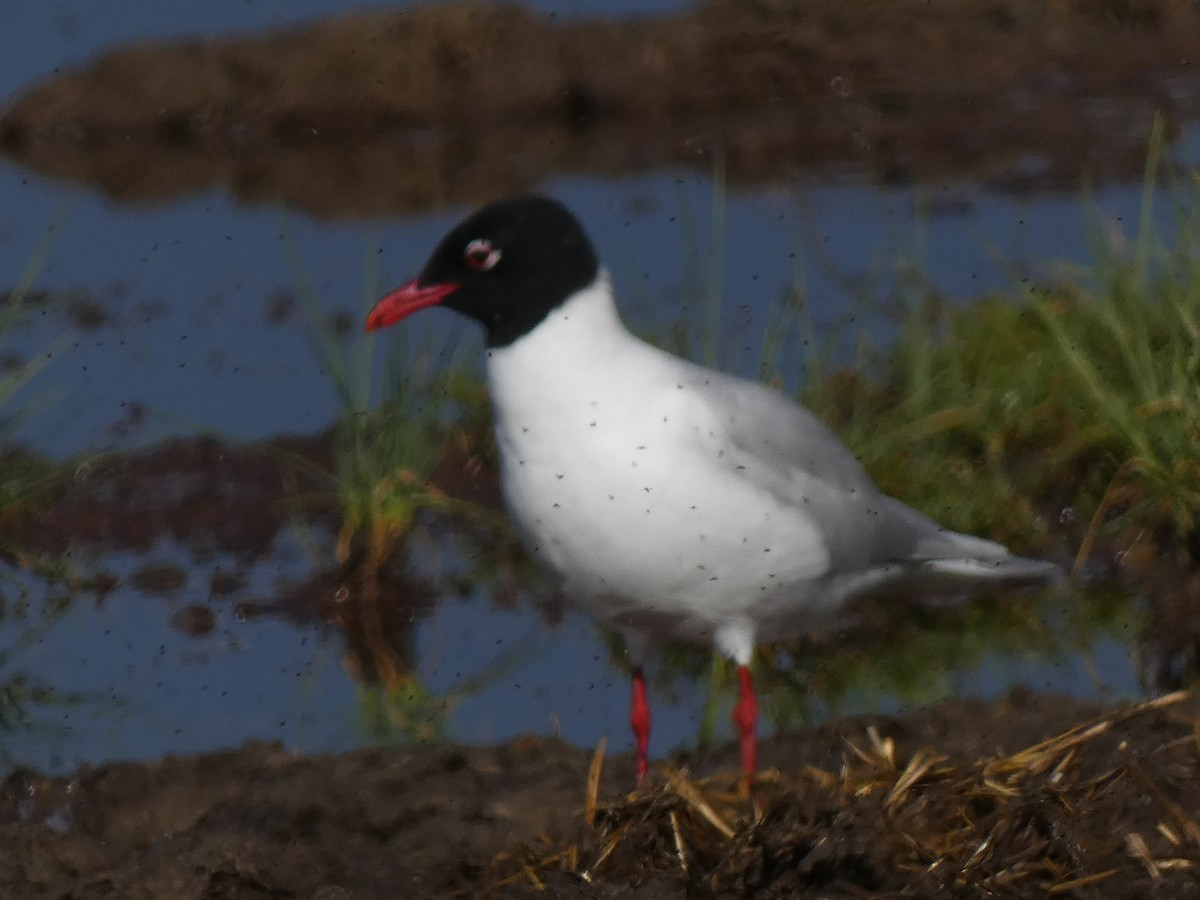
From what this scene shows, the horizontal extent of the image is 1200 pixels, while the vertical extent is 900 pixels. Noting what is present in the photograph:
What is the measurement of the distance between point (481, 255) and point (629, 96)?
43.0 feet

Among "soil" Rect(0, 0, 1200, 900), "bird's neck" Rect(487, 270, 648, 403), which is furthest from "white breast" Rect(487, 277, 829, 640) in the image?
"soil" Rect(0, 0, 1200, 900)

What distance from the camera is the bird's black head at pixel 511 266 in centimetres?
580

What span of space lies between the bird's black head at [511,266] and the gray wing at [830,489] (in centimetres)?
38

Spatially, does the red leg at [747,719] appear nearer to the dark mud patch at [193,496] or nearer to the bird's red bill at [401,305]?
the bird's red bill at [401,305]

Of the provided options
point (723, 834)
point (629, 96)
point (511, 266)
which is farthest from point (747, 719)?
point (629, 96)

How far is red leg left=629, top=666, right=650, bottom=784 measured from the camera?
6087 millimetres

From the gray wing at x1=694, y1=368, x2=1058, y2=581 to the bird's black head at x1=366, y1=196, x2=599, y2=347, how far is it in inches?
15.0

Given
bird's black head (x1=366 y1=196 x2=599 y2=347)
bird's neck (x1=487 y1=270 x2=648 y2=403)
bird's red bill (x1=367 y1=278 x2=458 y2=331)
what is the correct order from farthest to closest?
bird's red bill (x1=367 y1=278 x2=458 y2=331) → bird's black head (x1=366 y1=196 x2=599 y2=347) → bird's neck (x1=487 y1=270 x2=648 y2=403)

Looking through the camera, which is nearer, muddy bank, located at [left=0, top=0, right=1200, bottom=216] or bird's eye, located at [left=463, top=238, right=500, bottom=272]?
bird's eye, located at [left=463, top=238, right=500, bottom=272]

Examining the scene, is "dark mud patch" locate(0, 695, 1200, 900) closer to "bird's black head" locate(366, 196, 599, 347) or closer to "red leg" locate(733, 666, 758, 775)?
"red leg" locate(733, 666, 758, 775)

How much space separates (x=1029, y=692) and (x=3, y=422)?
3.38m

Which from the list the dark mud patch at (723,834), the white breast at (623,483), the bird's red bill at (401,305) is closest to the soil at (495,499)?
the dark mud patch at (723,834)

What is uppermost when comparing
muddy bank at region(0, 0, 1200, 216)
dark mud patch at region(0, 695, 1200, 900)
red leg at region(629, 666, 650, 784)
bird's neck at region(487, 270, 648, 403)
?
bird's neck at region(487, 270, 648, 403)

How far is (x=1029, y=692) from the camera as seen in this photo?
20.5 feet
